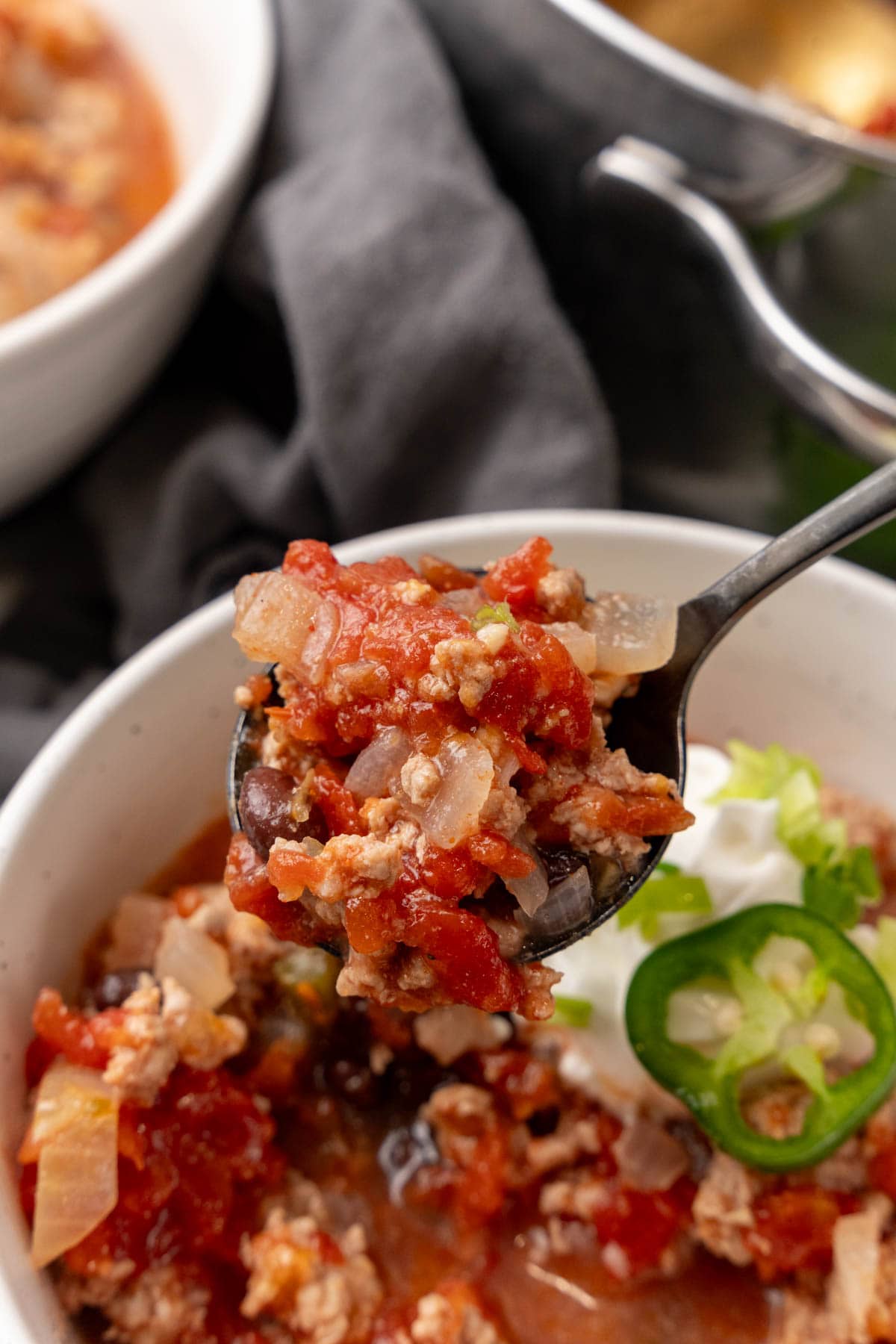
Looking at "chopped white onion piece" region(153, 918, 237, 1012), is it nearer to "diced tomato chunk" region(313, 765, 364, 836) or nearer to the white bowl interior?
"diced tomato chunk" region(313, 765, 364, 836)

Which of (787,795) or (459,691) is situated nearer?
(459,691)

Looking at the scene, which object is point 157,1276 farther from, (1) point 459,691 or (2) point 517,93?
(2) point 517,93

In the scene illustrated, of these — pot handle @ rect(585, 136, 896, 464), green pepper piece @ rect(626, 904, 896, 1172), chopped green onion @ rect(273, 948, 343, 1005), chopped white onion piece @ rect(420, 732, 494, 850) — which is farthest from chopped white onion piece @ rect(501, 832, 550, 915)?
pot handle @ rect(585, 136, 896, 464)

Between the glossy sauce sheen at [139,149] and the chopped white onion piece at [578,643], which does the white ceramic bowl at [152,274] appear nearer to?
the glossy sauce sheen at [139,149]

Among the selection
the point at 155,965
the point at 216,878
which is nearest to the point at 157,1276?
the point at 155,965

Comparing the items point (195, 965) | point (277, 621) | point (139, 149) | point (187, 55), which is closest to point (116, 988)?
point (195, 965)

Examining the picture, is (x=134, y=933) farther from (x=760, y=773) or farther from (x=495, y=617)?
(x=760, y=773)
